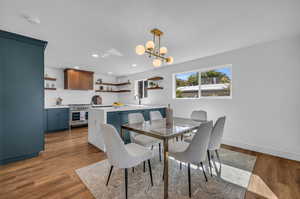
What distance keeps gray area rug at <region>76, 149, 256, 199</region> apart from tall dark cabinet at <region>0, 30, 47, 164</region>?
1311mm

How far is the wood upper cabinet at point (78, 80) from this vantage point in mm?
4984

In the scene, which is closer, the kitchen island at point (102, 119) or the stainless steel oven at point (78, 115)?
the kitchen island at point (102, 119)

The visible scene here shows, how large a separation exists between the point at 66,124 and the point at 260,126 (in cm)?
580

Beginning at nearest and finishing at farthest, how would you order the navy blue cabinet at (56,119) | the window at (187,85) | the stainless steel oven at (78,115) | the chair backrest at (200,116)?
the chair backrest at (200,116), the window at (187,85), the navy blue cabinet at (56,119), the stainless steel oven at (78,115)

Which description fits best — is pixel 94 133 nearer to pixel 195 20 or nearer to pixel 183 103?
pixel 183 103

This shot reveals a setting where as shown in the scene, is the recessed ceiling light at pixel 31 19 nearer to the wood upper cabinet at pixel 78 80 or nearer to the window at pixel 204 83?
the wood upper cabinet at pixel 78 80

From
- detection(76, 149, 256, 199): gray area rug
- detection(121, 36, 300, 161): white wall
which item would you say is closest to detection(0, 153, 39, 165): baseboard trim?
detection(76, 149, 256, 199): gray area rug

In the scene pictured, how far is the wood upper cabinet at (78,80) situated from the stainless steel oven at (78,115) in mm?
779

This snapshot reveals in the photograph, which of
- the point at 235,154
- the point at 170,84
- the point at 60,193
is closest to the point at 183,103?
the point at 170,84

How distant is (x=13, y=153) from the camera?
7.74 ft

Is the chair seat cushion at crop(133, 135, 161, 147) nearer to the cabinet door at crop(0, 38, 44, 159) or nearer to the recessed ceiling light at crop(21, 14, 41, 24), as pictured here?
the cabinet door at crop(0, 38, 44, 159)

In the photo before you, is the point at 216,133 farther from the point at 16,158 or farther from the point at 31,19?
the point at 16,158

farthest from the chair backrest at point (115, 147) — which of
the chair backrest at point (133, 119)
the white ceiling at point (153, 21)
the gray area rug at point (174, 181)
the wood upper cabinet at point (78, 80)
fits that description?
the wood upper cabinet at point (78, 80)

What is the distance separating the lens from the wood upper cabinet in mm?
4984
